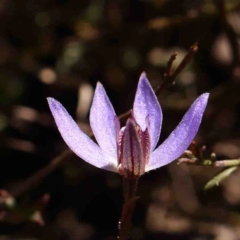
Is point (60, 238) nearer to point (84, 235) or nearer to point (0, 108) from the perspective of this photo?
point (84, 235)

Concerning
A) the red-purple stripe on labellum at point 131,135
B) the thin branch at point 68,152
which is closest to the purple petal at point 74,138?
the red-purple stripe on labellum at point 131,135

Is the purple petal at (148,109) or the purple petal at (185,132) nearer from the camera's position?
the purple petal at (185,132)

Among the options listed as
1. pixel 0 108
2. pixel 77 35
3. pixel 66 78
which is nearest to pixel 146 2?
pixel 77 35

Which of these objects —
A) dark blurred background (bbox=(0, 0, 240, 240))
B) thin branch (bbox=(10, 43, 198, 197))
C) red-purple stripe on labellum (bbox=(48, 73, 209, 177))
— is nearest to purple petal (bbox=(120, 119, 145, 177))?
red-purple stripe on labellum (bbox=(48, 73, 209, 177))

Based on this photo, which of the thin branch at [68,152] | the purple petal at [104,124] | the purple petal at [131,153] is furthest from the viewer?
the thin branch at [68,152]

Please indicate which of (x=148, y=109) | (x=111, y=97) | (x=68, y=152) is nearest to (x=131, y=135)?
(x=148, y=109)

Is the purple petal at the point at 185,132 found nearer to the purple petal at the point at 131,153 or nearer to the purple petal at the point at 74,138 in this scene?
the purple petal at the point at 131,153
